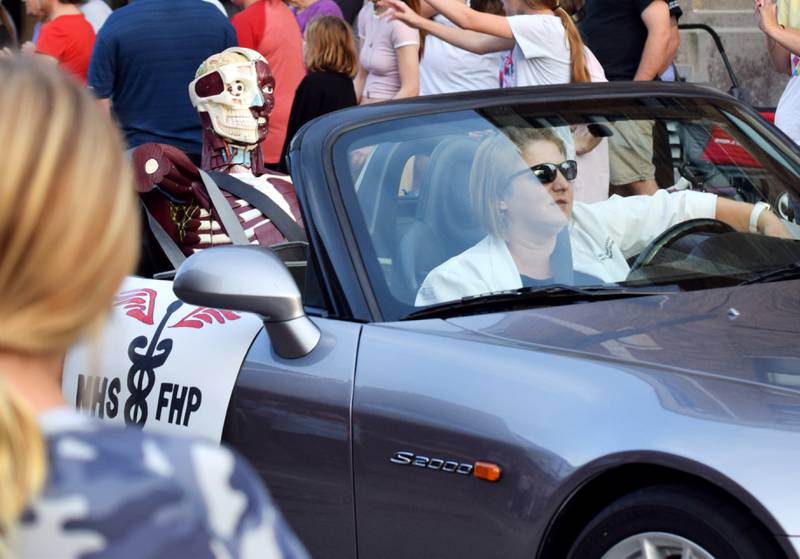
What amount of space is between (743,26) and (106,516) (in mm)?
12075

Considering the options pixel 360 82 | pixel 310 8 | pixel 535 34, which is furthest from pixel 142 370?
pixel 310 8

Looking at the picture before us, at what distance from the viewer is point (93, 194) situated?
43.4 inches

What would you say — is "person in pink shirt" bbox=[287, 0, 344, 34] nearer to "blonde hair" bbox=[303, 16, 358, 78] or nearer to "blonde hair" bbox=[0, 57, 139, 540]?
"blonde hair" bbox=[303, 16, 358, 78]

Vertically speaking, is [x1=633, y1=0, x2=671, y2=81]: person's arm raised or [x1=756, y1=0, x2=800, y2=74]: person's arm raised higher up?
[x1=756, y1=0, x2=800, y2=74]: person's arm raised

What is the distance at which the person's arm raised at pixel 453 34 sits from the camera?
19.6 ft

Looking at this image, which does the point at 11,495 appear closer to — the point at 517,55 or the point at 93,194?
the point at 93,194

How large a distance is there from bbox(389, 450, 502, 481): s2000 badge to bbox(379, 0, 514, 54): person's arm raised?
3222 millimetres

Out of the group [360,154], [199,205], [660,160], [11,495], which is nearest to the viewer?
[11,495]

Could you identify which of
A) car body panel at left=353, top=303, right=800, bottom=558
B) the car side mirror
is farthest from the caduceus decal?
car body panel at left=353, top=303, right=800, bottom=558

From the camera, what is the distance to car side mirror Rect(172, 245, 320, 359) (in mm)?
3219

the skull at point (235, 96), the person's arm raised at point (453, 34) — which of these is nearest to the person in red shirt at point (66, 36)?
the person's arm raised at point (453, 34)

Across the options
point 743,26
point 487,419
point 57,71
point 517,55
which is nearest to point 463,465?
point 487,419

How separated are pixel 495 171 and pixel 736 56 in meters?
9.20

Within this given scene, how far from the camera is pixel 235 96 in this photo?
530 cm
